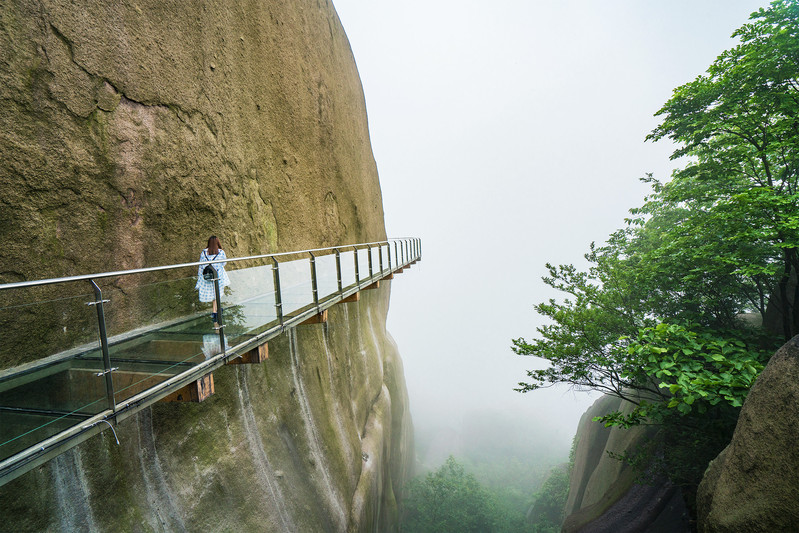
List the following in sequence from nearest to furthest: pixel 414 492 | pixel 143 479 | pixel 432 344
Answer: pixel 143 479 → pixel 414 492 → pixel 432 344

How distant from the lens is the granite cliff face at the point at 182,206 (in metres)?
4.21

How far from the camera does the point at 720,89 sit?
313 inches

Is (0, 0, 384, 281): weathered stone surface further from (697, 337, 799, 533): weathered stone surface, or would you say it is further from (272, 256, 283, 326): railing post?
(697, 337, 799, 533): weathered stone surface

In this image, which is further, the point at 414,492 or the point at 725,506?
the point at 414,492

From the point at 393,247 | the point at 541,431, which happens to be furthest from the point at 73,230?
the point at 541,431

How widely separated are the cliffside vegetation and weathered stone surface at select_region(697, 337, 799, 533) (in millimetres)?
401

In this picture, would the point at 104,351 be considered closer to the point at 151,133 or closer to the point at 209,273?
the point at 209,273

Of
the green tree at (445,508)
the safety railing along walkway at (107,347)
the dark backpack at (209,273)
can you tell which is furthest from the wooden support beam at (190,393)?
the green tree at (445,508)

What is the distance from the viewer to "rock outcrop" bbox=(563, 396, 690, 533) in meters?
9.63

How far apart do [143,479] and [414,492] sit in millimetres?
19115

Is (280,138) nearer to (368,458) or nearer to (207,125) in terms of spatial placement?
(207,125)

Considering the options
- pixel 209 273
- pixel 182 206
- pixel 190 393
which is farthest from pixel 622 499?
pixel 182 206

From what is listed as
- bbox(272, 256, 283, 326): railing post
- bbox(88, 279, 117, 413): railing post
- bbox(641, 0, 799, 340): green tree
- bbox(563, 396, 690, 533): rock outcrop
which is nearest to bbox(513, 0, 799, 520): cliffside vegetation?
bbox(641, 0, 799, 340): green tree

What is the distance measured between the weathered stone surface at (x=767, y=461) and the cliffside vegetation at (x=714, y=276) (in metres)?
0.40
